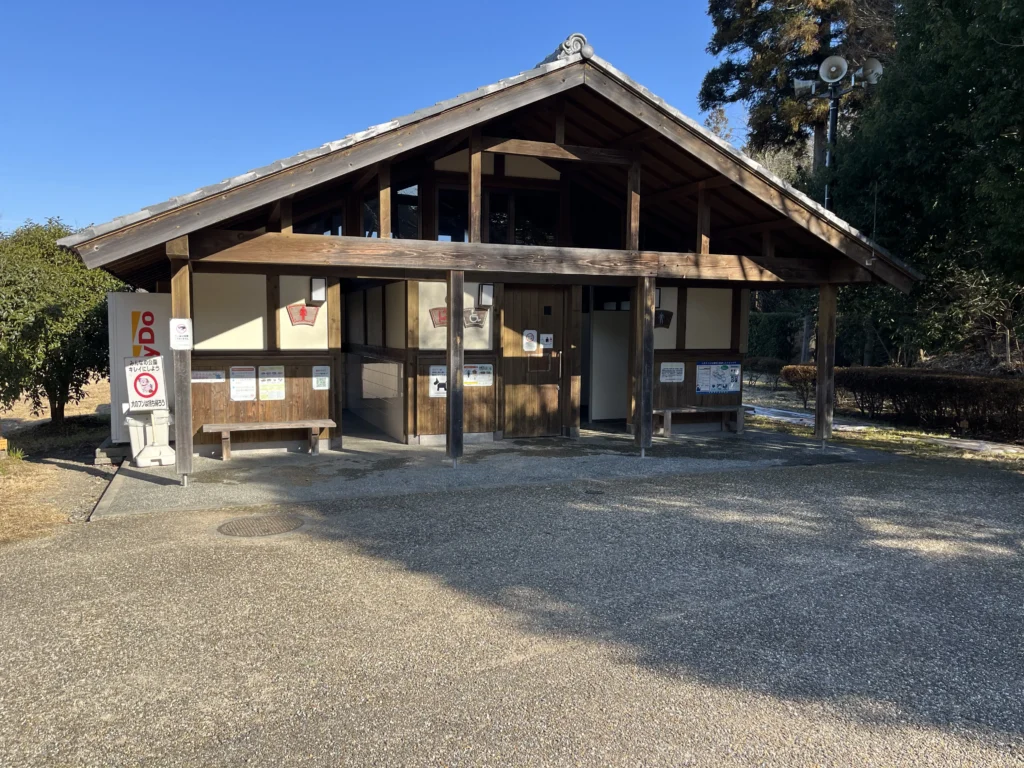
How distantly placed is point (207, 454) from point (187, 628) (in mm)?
5944

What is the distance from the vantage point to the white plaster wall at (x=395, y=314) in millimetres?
10632

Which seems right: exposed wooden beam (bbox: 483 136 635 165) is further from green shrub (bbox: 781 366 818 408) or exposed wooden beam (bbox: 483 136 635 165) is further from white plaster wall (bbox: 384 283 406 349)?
green shrub (bbox: 781 366 818 408)

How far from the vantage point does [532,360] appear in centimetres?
1146

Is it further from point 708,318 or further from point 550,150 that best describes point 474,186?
point 708,318

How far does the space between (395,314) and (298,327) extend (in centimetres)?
160

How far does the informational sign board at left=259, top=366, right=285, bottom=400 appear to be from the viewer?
995cm

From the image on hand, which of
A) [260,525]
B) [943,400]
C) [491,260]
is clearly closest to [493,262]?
[491,260]

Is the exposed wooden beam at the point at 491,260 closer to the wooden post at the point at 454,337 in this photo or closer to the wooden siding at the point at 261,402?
the wooden post at the point at 454,337

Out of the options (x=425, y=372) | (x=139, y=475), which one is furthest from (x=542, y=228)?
(x=139, y=475)

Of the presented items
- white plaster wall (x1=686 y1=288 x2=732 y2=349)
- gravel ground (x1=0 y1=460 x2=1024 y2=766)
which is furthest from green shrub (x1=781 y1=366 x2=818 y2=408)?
gravel ground (x1=0 y1=460 x2=1024 y2=766)

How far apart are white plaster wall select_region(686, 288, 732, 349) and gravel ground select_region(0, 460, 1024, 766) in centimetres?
567

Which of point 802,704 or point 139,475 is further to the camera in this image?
point 139,475

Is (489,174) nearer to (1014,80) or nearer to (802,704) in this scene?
(1014,80)

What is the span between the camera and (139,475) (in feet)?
28.2
